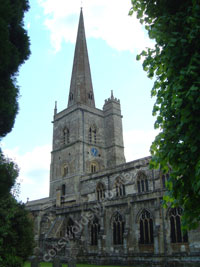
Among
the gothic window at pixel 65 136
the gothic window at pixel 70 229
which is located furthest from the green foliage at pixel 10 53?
the gothic window at pixel 65 136

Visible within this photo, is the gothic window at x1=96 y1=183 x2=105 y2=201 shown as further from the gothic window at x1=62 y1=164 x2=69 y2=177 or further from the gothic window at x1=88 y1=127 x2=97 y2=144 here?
the gothic window at x1=88 y1=127 x2=97 y2=144

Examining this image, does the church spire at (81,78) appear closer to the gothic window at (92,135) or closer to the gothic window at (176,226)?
the gothic window at (92,135)

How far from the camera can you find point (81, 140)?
1540 inches

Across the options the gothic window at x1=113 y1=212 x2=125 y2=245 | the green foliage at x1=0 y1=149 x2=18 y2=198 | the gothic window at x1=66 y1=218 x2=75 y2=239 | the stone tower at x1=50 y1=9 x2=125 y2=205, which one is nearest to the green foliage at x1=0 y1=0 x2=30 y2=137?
the green foliage at x1=0 y1=149 x2=18 y2=198

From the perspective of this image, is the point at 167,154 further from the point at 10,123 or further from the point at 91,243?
the point at 91,243

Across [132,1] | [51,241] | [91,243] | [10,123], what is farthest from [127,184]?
[132,1]

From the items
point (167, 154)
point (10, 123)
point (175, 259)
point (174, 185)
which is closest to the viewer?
point (174, 185)

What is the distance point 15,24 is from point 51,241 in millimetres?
24290

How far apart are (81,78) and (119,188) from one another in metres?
23.8

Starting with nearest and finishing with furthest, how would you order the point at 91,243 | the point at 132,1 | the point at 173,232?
the point at 132,1, the point at 173,232, the point at 91,243

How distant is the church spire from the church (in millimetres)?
183

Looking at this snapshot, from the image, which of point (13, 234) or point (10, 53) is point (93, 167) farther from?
point (10, 53)

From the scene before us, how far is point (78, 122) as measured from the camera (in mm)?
40281

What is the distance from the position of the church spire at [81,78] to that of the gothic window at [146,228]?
2464cm
